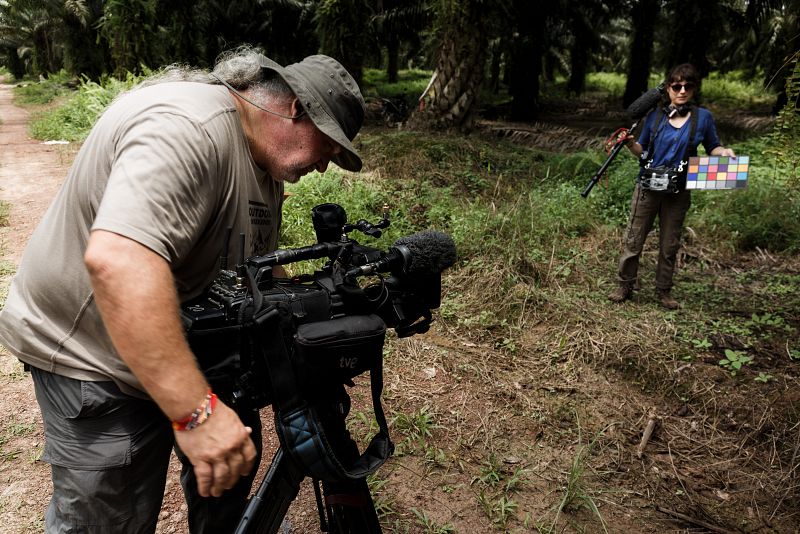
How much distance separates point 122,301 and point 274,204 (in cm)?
81

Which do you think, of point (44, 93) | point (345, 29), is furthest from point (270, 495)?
point (44, 93)

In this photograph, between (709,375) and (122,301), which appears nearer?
(122,301)

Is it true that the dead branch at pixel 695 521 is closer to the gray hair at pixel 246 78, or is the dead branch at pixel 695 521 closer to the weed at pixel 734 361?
the weed at pixel 734 361

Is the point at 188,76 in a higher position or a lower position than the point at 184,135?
higher

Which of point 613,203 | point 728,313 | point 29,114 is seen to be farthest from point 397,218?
point 29,114

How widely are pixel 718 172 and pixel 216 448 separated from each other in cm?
452

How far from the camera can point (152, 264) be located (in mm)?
1179

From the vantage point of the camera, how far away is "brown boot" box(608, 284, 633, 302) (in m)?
4.89

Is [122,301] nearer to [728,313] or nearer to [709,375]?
[709,375]

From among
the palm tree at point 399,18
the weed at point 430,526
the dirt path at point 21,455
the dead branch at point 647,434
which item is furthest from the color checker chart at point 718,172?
the palm tree at point 399,18

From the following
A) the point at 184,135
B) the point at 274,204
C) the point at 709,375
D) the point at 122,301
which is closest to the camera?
the point at 122,301

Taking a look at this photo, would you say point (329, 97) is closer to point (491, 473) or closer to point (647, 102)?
point (491, 473)

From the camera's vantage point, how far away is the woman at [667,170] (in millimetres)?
4566

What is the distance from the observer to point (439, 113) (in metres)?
8.46
